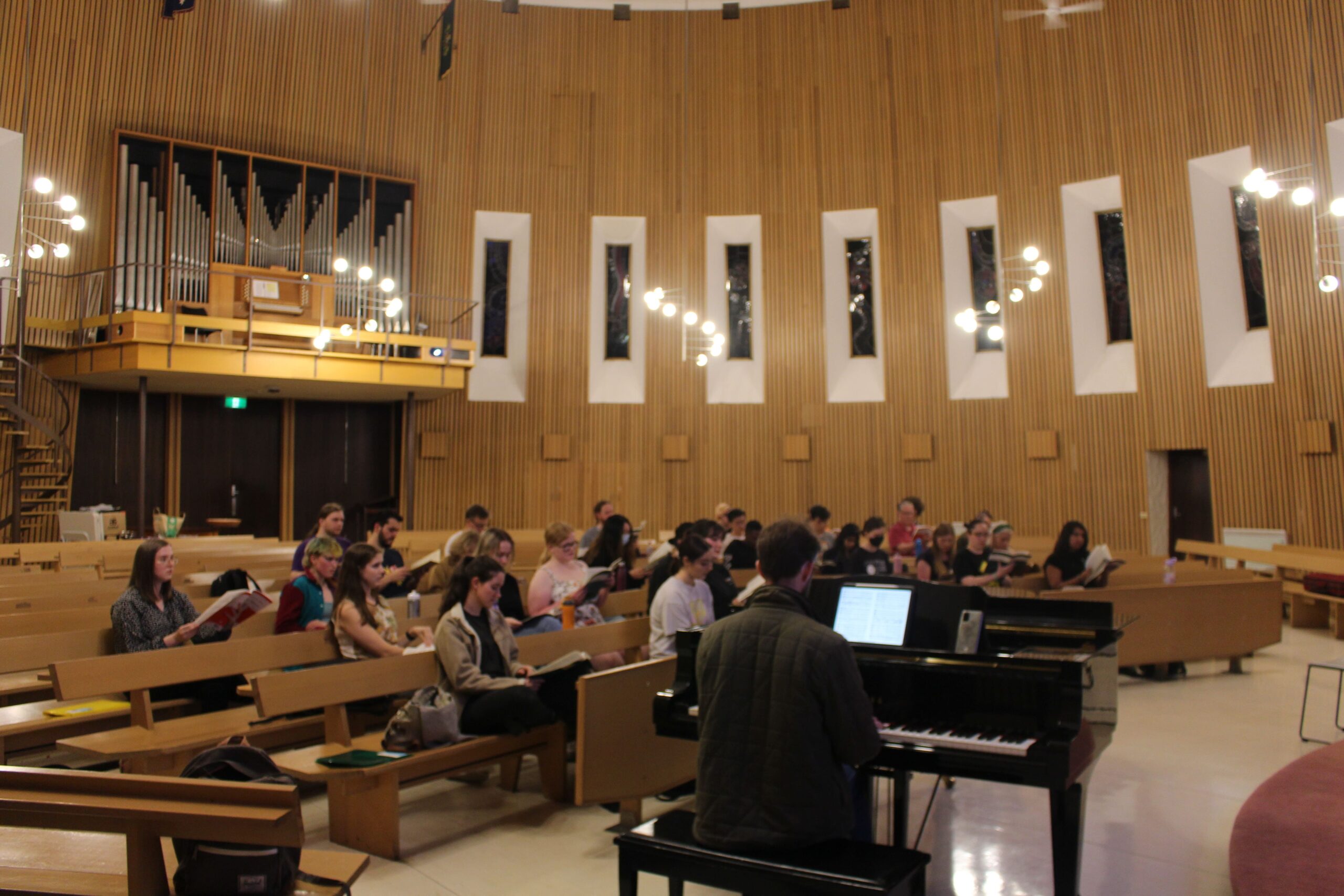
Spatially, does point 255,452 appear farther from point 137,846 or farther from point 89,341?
point 137,846

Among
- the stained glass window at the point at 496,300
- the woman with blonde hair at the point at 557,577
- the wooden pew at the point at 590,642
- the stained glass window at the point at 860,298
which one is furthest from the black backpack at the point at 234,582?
the stained glass window at the point at 860,298

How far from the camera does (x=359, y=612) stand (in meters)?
4.73

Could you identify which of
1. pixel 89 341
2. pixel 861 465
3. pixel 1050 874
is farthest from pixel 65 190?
pixel 1050 874

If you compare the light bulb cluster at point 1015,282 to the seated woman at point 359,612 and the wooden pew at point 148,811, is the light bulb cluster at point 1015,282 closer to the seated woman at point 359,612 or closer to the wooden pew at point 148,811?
the seated woman at point 359,612

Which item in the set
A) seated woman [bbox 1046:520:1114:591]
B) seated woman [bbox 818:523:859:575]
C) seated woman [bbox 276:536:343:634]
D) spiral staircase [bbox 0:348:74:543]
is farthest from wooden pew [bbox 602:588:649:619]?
spiral staircase [bbox 0:348:74:543]

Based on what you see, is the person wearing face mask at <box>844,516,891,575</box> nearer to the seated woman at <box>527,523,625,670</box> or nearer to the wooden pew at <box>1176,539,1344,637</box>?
the seated woman at <box>527,523,625,670</box>

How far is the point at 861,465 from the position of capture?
14906mm

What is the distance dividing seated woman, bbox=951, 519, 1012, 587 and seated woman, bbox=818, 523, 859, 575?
3.10 ft

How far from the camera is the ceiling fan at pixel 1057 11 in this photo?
44.1 ft

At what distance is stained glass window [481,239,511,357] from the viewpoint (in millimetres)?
15430

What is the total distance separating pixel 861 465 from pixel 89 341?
1087cm

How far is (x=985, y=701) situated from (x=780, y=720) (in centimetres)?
97

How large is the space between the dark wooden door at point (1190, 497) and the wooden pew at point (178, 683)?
11.8 m

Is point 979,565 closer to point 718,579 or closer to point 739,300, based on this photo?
point 718,579
